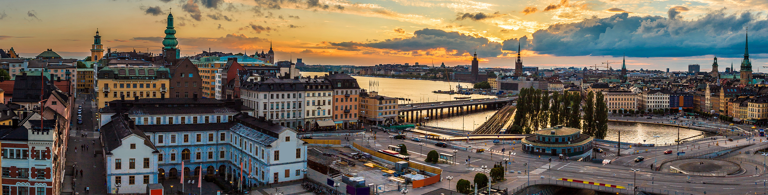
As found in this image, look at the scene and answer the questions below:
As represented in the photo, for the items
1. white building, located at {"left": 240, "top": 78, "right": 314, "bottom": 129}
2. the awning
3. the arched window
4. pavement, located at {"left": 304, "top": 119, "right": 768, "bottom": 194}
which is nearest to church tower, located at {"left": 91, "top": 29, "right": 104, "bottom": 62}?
white building, located at {"left": 240, "top": 78, "right": 314, "bottom": 129}

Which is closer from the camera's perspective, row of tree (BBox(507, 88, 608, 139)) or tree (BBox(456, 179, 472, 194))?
tree (BBox(456, 179, 472, 194))

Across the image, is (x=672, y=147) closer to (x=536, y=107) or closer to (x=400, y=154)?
(x=536, y=107)

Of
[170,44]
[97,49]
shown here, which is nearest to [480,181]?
[170,44]

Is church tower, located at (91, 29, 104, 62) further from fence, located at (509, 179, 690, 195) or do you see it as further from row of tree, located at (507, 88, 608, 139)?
fence, located at (509, 179, 690, 195)

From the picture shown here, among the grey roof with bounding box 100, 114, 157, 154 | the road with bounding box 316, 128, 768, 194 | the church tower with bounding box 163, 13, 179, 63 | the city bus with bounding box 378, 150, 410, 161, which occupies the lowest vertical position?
the road with bounding box 316, 128, 768, 194

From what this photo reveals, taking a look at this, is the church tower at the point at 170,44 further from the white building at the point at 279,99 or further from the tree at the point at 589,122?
the tree at the point at 589,122

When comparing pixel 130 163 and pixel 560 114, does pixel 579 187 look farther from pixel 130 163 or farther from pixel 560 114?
pixel 560 114
